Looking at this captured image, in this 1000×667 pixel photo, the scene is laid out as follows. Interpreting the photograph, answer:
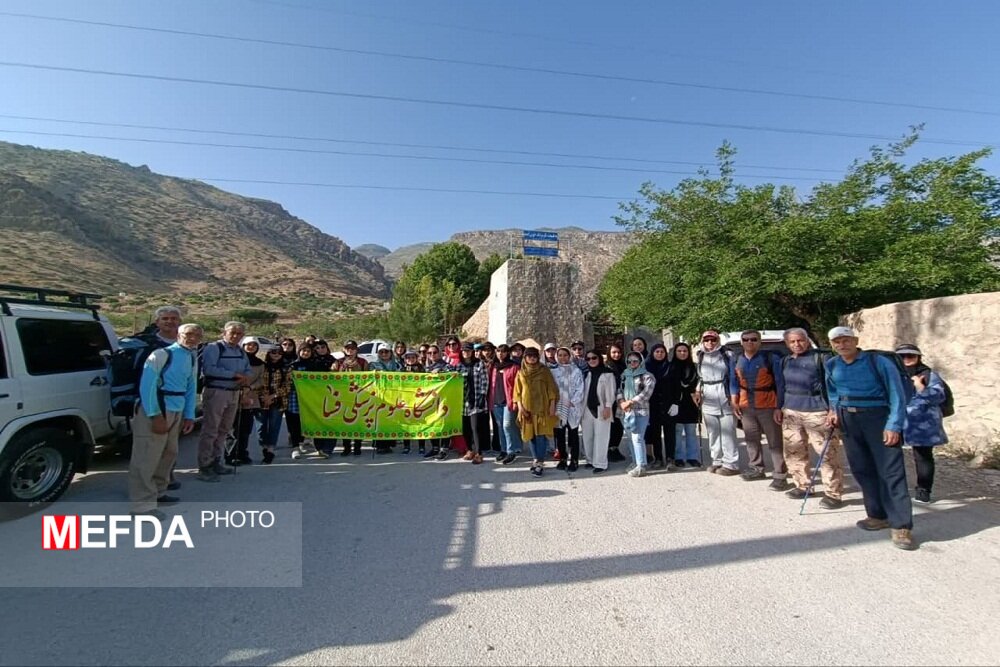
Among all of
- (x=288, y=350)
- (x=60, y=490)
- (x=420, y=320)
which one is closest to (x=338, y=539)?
(x=60, y=490)

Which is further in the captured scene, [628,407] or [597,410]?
[597,410]

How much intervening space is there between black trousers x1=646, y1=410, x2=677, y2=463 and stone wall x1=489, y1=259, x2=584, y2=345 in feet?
37.8

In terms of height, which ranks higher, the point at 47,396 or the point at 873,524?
the point at 47,396

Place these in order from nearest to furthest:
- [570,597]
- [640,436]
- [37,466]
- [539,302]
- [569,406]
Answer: [570,597] < [37,466] < [640,436] < [569,406] < [539,302]

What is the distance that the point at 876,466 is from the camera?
385 cm

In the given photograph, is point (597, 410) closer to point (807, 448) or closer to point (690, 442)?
point (690, 442)

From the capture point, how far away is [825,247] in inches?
371

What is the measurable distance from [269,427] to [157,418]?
6.85 ft

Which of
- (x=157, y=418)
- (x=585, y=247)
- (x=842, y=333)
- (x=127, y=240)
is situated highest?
(x=127, y=240)

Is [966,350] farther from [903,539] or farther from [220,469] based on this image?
[220,469]

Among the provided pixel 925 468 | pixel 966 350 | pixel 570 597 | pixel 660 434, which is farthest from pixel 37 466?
pixel 966 350

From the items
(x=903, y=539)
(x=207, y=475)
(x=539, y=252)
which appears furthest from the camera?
(x=539, y=252)

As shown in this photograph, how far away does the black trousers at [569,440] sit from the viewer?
5.82 m

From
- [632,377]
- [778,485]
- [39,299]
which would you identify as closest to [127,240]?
[39,299]
